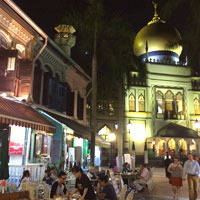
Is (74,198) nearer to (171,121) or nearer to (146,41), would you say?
(171,121)

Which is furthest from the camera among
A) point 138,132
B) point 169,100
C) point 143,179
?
point 169,100

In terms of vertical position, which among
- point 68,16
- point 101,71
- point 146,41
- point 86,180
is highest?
point 146,41

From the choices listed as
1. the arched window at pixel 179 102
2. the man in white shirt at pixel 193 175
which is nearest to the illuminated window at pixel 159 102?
the arched window at pixel 179 102

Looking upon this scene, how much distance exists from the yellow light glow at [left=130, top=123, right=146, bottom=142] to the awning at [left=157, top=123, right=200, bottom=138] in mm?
2248

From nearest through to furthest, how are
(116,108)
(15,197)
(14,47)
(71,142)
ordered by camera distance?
1. (15,197)
2. (14,47)
3. (71,142)
4. (116,108)

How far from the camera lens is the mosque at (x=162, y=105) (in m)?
35.7

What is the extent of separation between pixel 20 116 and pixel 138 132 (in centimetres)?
2844

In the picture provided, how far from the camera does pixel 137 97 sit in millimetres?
37438

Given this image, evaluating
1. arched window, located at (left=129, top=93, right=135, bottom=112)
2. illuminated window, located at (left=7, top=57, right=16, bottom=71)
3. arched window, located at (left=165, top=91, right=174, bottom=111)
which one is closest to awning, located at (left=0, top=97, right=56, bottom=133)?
illuminated window, located at (left=7, top=57, right=16, bottom=71)

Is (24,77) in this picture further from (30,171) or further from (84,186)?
(84,186)

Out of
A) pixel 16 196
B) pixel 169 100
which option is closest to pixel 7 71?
pixel 16 196

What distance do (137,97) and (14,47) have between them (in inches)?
1105

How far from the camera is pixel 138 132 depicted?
3650 cm

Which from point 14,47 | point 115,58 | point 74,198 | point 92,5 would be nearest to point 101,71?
point 115,58
